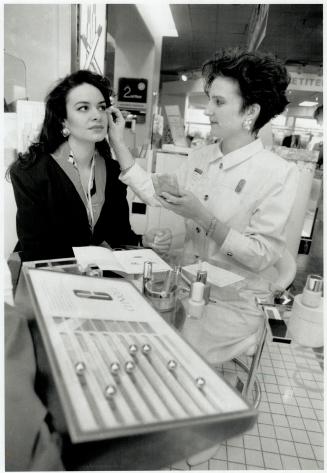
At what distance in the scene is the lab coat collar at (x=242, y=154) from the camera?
1.58m

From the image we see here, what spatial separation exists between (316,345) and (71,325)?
61cm

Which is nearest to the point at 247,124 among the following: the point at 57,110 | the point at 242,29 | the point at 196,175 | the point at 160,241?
the point at 196,175

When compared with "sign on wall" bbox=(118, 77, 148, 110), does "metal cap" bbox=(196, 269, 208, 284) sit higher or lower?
lower

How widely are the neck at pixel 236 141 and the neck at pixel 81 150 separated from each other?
2.21 feet

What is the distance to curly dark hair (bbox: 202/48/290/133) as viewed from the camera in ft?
4.80

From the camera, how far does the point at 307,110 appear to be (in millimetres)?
12016

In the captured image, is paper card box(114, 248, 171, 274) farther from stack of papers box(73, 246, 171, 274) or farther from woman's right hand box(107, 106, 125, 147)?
woman's right hand box(107, 106, 125, 147)

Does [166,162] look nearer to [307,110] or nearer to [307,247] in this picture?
[307,247]

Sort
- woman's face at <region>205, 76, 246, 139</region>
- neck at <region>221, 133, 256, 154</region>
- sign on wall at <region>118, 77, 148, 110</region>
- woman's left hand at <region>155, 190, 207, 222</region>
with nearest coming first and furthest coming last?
woman's left hand at <region>155, 190, 207, 222</region>, woman's face at <region>205, 76, 246, 139</region>, neck at <region>221, 133, 256, 154</region>, sign on wall at <region>118, 77, 148, 110</region>

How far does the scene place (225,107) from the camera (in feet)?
4.97

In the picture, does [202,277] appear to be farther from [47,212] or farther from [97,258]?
[47,212]

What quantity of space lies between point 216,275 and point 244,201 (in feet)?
1.52

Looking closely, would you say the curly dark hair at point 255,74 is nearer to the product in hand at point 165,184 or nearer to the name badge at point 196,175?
the name badge at point 196,175

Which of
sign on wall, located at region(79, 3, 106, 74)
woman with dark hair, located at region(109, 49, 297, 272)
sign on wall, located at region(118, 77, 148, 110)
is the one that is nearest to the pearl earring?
woman with dark hair, located at region(109, 49, 297, 272)
